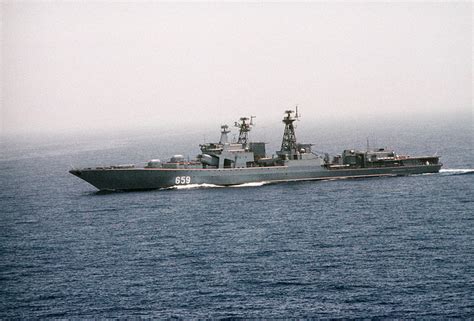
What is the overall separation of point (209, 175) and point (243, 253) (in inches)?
1524

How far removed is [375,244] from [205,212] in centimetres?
2359

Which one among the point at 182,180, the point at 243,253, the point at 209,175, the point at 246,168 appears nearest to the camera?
the point at 243,253

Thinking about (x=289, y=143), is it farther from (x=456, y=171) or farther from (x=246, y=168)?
(x=456, y=171)

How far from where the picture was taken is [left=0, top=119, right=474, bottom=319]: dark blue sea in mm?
39438

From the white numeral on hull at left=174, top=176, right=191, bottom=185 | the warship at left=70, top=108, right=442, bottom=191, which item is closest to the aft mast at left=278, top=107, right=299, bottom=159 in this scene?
the warship at left=70, top=108, right=442, bottom=191

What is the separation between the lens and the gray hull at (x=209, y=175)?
283 ft

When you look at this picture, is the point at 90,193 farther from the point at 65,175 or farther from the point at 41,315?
the point at 41,315

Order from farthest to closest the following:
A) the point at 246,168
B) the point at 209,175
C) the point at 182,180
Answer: the point at 246,168 → the point at 209,175 → the point at 182,180

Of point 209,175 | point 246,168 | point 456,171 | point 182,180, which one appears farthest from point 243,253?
point 456,171

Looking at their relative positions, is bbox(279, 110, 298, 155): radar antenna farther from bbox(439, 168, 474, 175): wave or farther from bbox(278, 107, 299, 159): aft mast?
bbox(439, 168, 474, 175): wave

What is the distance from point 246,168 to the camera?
9006 cm

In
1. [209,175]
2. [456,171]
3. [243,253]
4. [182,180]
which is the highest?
[456,171]

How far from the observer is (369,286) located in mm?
41750

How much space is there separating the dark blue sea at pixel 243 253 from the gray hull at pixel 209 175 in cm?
256
